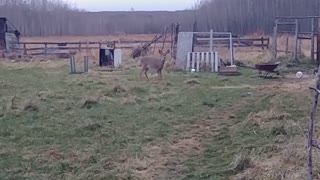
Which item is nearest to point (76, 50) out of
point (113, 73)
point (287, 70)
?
point (113, 73)

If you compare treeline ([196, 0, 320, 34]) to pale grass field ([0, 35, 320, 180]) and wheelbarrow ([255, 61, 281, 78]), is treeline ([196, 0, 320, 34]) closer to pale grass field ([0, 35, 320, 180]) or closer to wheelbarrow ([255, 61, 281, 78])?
wheelbarrow ([255, 61, 281, 78])

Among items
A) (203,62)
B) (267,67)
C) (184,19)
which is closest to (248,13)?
(184,19)

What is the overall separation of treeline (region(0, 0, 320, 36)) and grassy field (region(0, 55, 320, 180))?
1292 inches

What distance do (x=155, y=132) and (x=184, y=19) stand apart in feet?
169

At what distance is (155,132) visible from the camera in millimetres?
8859

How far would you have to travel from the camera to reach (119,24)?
6406cm

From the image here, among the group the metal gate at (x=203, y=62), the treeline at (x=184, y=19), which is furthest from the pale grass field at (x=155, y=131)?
the treeline at (x=184, y=19)

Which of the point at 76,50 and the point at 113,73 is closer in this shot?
the point at 113,73

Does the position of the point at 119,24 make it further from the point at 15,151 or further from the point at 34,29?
the point at 15,151

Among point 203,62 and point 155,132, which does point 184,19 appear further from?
point 155,132

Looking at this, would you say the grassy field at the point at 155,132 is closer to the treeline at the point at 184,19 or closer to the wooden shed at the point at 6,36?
the wooden shed at the point at 6,36

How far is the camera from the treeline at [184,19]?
165ft

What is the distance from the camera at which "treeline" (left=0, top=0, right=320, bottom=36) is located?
50406 mm

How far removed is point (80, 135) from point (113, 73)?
1226 centimetres
